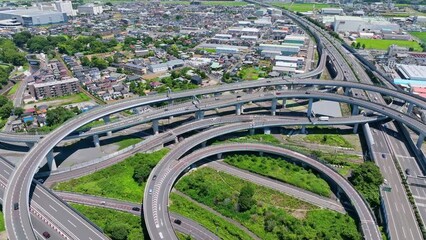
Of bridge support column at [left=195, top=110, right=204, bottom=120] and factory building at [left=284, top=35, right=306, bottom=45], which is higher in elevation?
factory building at [left=284, top=35, right=306, bottom=45]

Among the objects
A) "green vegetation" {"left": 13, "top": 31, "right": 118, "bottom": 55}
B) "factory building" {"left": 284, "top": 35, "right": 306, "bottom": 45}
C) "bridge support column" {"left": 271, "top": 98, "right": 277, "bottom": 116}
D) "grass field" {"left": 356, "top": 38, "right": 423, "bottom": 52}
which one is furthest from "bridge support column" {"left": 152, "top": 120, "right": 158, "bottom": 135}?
→ "grass field" {"left": 356, "top": 38, "right": 423, "bottom": 52}

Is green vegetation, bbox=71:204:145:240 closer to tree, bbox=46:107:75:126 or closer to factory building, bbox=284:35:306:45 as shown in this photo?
tree, bbox=46:107:75:126

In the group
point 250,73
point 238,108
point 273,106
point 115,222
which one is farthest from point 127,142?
point 250,73

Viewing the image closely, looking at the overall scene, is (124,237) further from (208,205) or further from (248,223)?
(248,223)

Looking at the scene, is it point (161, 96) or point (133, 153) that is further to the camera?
point (161, 96)

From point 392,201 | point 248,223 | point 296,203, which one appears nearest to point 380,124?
point 392,201

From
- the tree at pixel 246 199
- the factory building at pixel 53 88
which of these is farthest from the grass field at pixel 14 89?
the tree at pixel 246 199
